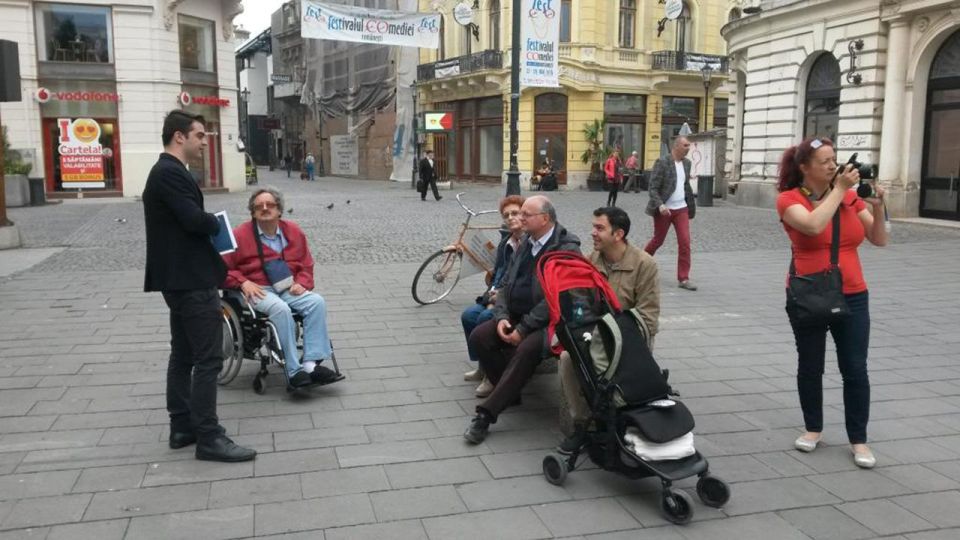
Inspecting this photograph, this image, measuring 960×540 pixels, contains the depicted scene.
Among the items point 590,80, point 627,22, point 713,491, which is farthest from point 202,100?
point 713,491

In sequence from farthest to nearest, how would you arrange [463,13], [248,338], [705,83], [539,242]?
1. [705,83]
2. [463,13]
3. [248,338]
4. [539,242]

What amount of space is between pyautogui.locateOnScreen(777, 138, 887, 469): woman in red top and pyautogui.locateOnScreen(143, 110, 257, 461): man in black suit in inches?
118

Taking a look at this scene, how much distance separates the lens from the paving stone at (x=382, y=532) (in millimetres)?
3510

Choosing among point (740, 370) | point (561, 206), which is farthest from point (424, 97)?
point (740, 370)

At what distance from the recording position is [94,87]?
2512cm

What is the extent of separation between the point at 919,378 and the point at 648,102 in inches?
1183

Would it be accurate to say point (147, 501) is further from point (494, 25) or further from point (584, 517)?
point (494, 25)

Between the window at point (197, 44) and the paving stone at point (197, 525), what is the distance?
25.6 meters

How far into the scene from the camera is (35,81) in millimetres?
24391

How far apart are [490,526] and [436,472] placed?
66 cm

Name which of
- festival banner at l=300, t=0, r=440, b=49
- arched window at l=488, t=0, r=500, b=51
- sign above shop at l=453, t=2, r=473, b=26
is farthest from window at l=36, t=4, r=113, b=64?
arched window at l=488, t=0, r=500, b=51

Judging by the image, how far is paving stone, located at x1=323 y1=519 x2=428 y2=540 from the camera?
138 inches

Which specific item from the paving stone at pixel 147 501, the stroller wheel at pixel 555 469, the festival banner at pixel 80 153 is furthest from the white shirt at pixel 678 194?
the festival banner at pixel 80 153

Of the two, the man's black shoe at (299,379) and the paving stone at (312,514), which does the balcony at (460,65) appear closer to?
the man's black shoe at (299,379)
